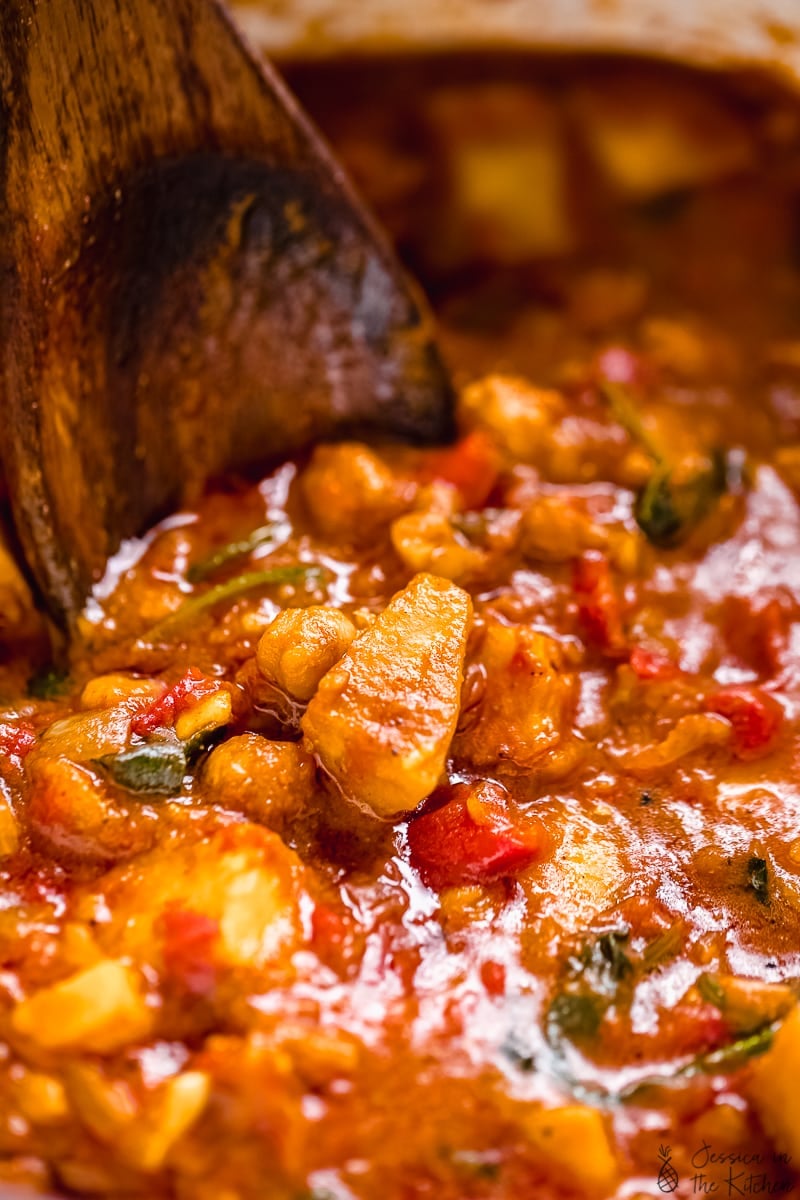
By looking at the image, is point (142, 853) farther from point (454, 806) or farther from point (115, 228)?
point (115, 228)

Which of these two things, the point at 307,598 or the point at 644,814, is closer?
the point at 644,814

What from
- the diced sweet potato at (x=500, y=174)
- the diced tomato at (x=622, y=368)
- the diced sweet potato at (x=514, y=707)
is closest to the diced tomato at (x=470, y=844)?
the diced sweet potato at (x=514, y=707)

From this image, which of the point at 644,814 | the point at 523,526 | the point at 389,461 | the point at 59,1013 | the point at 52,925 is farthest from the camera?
the point at 389,461

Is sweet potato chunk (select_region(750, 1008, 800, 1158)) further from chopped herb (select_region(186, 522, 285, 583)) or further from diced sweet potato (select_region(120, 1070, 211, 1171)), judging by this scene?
chopped herb (select_region(186, 522, 285, 583))

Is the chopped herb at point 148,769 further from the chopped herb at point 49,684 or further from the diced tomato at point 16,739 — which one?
the chopped herb at point 49,684

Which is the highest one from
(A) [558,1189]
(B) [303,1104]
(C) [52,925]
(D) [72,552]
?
(D) [72,552]

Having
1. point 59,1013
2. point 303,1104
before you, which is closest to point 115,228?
point 59,1013
